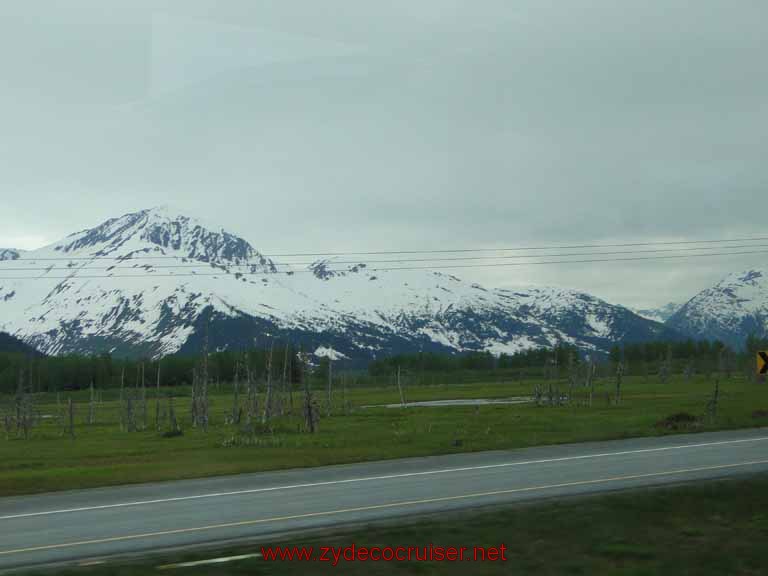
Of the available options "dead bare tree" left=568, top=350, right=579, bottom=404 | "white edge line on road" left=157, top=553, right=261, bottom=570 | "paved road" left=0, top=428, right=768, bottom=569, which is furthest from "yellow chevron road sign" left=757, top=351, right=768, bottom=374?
"dead bare tree" left=568, top=350, right=579, bottom=404

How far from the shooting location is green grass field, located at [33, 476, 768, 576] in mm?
12602

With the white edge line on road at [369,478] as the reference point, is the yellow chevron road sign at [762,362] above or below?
above

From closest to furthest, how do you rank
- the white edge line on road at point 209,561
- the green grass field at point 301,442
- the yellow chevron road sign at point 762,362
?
1. the white edge line on road at point 209,561
2. the green grass field at point 301,442
3. the yellow chevron road sign at point 762,362

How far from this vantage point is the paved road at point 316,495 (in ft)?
55.7

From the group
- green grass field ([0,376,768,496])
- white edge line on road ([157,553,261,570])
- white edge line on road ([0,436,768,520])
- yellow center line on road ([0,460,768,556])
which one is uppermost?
white edge line on road ([157,553,261,570])

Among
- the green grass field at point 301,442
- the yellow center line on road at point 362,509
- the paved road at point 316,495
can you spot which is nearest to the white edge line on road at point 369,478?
the paved road at point 316,495

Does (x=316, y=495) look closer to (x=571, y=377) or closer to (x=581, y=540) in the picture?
(x=581, y=540)

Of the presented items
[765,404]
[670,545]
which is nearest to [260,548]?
[670,545]

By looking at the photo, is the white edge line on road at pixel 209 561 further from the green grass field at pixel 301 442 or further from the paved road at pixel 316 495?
the green grass field at pixel 301 442

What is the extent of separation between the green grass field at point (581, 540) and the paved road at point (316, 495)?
212cm

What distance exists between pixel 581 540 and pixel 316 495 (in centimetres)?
963

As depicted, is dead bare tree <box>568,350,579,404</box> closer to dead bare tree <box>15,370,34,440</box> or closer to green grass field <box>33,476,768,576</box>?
dead bare tree <box>15,370,34,440</box>

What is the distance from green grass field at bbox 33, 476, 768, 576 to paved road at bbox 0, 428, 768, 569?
2.12m

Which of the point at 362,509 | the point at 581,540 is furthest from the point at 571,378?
the point at 581,540
